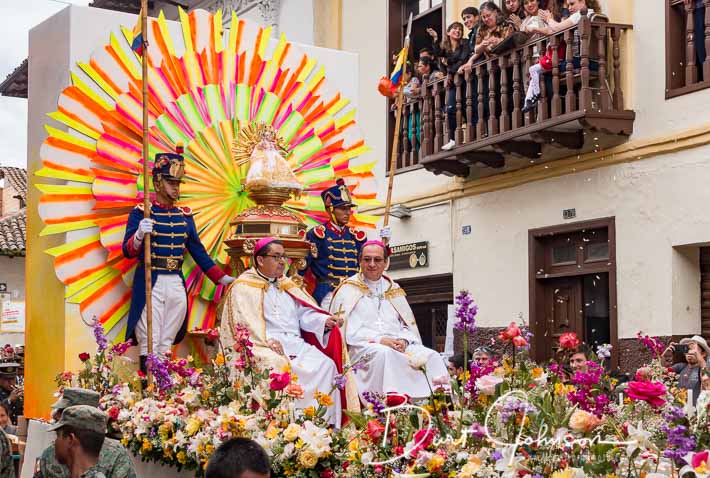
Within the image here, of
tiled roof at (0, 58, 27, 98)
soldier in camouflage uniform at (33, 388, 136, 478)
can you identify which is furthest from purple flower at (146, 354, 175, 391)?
tiled roof at (0, 58, 27, 98)

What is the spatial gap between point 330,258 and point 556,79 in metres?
4.00

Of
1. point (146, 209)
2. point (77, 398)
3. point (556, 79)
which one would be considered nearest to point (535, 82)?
point (556, 79)

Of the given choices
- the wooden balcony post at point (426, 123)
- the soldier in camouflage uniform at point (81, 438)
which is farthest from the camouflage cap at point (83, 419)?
the wooden balcony post at point (426, 123)

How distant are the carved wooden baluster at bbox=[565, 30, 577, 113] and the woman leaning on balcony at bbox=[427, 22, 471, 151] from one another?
2.12 m

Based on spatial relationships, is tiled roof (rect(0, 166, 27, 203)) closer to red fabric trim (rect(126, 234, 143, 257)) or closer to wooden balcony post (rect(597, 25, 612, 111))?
wooden balcony post (rect(597, 25, 612, 111))

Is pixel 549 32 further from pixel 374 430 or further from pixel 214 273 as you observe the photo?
pixel 374 430

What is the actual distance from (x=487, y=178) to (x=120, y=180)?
6.32m

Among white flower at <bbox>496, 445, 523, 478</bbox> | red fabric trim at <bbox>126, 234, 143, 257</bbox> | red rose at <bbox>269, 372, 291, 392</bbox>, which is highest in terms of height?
red fabric trim at <bbox>126, 234, 143, 257</bbox>

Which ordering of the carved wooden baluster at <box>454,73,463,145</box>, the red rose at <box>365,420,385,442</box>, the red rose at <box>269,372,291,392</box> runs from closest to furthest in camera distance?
the red rose at <box>365,420,385,442</box> < the red rose at <box>269,372,291,392</box> < the carved wooden baluster at <box>454,73,463,145</box>

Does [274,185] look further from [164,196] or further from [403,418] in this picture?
[403,418]

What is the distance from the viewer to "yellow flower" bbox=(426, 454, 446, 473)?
15.5 feet

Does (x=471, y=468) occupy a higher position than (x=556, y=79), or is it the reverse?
(x=556, y=79)

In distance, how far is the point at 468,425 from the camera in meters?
5.01

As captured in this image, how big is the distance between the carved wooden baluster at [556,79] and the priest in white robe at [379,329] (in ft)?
13.6
